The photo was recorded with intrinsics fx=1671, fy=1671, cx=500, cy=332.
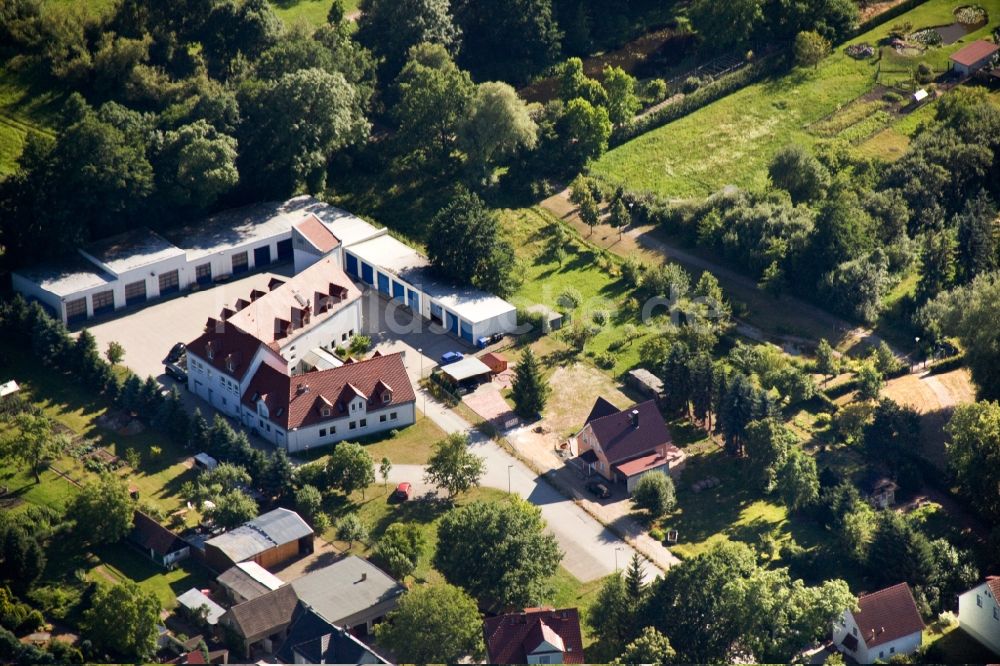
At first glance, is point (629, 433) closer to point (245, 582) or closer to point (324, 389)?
point (324, 389)

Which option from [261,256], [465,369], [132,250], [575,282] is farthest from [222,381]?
[575,282]

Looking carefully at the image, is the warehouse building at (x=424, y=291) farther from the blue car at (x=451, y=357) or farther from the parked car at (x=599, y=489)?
the parked car at (x=599, y=489)

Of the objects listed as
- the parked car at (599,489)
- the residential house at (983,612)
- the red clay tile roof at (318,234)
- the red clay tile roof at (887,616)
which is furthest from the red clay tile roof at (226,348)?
the residential house at (983,612)

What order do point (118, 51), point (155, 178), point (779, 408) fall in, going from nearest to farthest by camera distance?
point (779, 408) < point (155, 178) < point (118, 51)

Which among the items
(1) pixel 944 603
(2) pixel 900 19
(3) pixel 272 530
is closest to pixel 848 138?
(2) pixel 900 19

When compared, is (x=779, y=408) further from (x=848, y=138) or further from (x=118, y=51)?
(x=118, y=51)

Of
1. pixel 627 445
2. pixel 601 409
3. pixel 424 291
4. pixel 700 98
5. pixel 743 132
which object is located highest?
pixel 700 98
